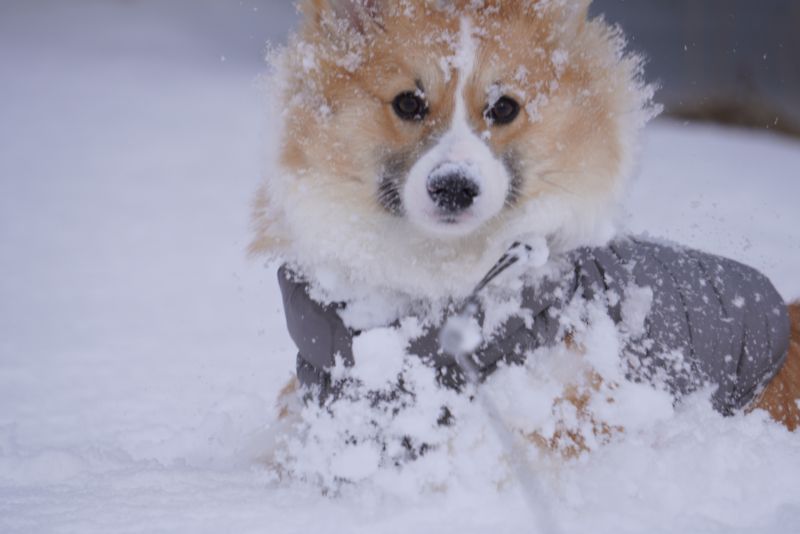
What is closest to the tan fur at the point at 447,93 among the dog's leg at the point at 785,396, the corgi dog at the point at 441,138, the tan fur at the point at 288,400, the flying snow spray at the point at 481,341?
the corgi dog at the point at 441,138

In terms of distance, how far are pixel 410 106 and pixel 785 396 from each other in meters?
1.49

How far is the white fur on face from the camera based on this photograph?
203cm

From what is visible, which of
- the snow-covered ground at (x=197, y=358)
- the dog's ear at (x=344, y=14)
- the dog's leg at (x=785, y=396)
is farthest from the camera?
the dog's leg at (x=785, y=396)

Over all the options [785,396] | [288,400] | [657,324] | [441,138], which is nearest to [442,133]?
[441,138]

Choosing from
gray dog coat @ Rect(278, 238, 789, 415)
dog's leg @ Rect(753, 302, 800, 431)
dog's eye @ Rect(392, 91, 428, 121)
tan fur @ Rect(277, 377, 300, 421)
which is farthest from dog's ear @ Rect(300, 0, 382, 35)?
dog's leg @ Rect(753, 302, 800, 431)

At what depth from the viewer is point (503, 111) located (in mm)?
2184

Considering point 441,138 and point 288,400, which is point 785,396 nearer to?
point 441,138

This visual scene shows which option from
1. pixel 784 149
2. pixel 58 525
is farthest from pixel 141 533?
pixel 784 149

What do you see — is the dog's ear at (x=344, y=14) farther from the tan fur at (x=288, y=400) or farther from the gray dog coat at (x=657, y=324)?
the tan fur at (x=288, y=400)

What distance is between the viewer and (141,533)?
1727mm

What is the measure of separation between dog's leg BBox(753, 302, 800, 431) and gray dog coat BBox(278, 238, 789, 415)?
3 centimetres

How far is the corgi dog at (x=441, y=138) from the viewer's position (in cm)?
214

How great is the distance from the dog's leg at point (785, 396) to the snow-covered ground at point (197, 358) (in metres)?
0.18

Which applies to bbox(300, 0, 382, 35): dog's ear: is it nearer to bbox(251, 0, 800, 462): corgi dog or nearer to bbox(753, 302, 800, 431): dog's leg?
bbox(251, 0, 800, 462): corgi dog
